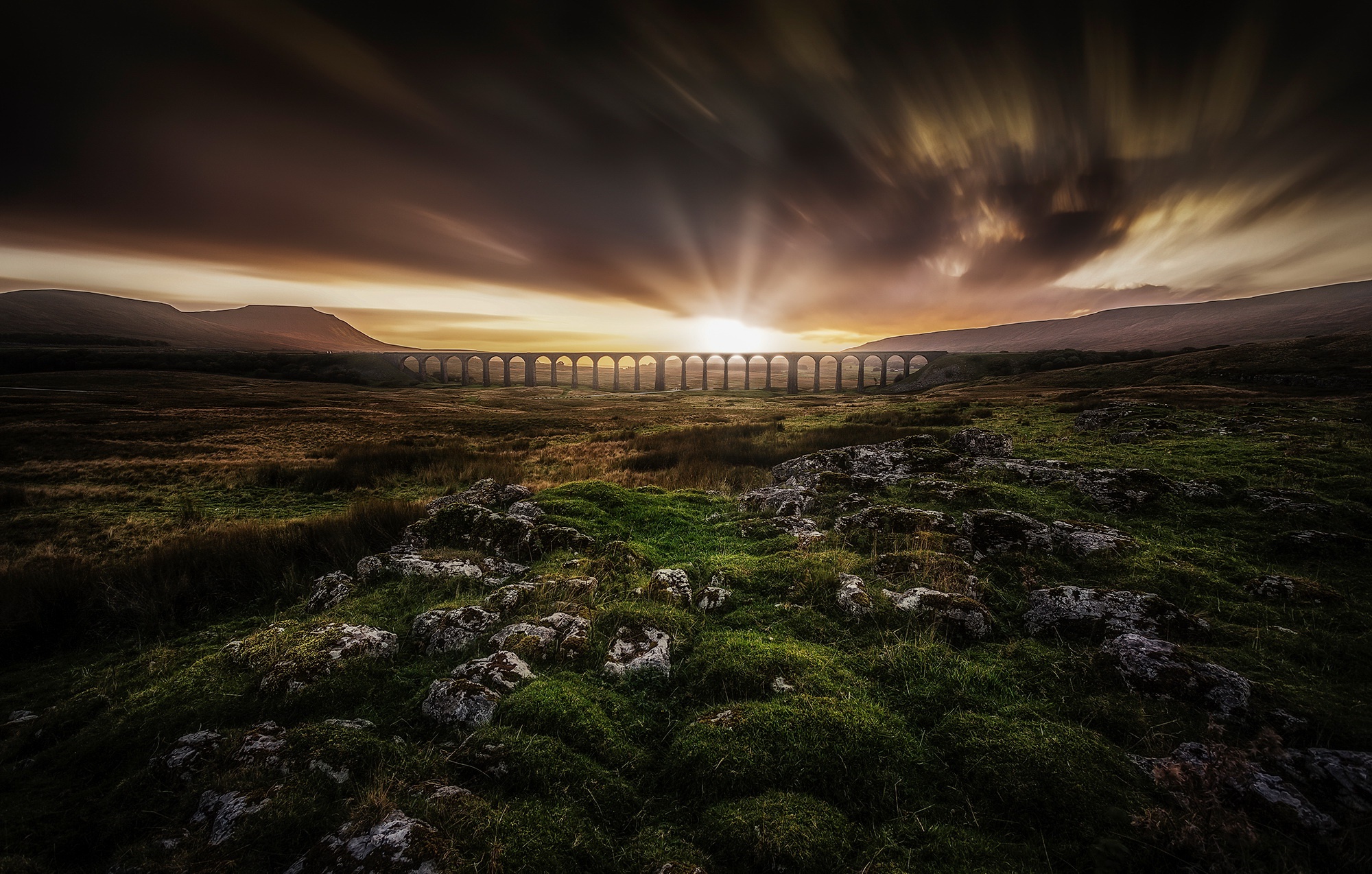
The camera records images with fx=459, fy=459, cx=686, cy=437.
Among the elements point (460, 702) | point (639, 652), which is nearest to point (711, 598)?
point (639, 652)

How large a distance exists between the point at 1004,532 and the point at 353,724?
986cm

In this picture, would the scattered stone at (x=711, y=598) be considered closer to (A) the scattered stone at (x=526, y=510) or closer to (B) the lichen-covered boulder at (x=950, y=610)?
(B) the lichen-covered boulder at (x=950, y=610)

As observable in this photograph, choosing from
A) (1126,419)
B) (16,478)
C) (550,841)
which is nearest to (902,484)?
(550,841)

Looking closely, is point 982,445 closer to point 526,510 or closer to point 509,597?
point 526,510

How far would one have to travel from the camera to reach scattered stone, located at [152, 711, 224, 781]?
3.77 metres

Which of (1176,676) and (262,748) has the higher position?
(1176,676)

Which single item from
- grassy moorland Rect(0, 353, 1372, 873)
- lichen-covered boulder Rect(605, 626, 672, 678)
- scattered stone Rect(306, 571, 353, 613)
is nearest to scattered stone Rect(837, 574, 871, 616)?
grassy moorland Rect(0, 353, 1372, 873)

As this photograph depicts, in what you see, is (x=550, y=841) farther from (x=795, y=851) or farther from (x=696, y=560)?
(x=696, y=560)

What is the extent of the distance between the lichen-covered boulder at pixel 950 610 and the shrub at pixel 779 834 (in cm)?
338

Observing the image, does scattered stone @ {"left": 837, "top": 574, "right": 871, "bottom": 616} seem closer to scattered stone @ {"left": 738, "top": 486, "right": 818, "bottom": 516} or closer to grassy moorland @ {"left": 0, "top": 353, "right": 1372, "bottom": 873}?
grassy moorland @ {"left": 0, "top": 353, "right": 1372, "bottom": 873}

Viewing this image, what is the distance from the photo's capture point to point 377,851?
2.93m

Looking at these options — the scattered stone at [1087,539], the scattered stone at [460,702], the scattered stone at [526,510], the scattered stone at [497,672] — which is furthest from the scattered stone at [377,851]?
the scattered stone at [1087,539]

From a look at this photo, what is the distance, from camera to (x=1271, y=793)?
3.19 meters

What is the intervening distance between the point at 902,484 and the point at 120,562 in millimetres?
16482
